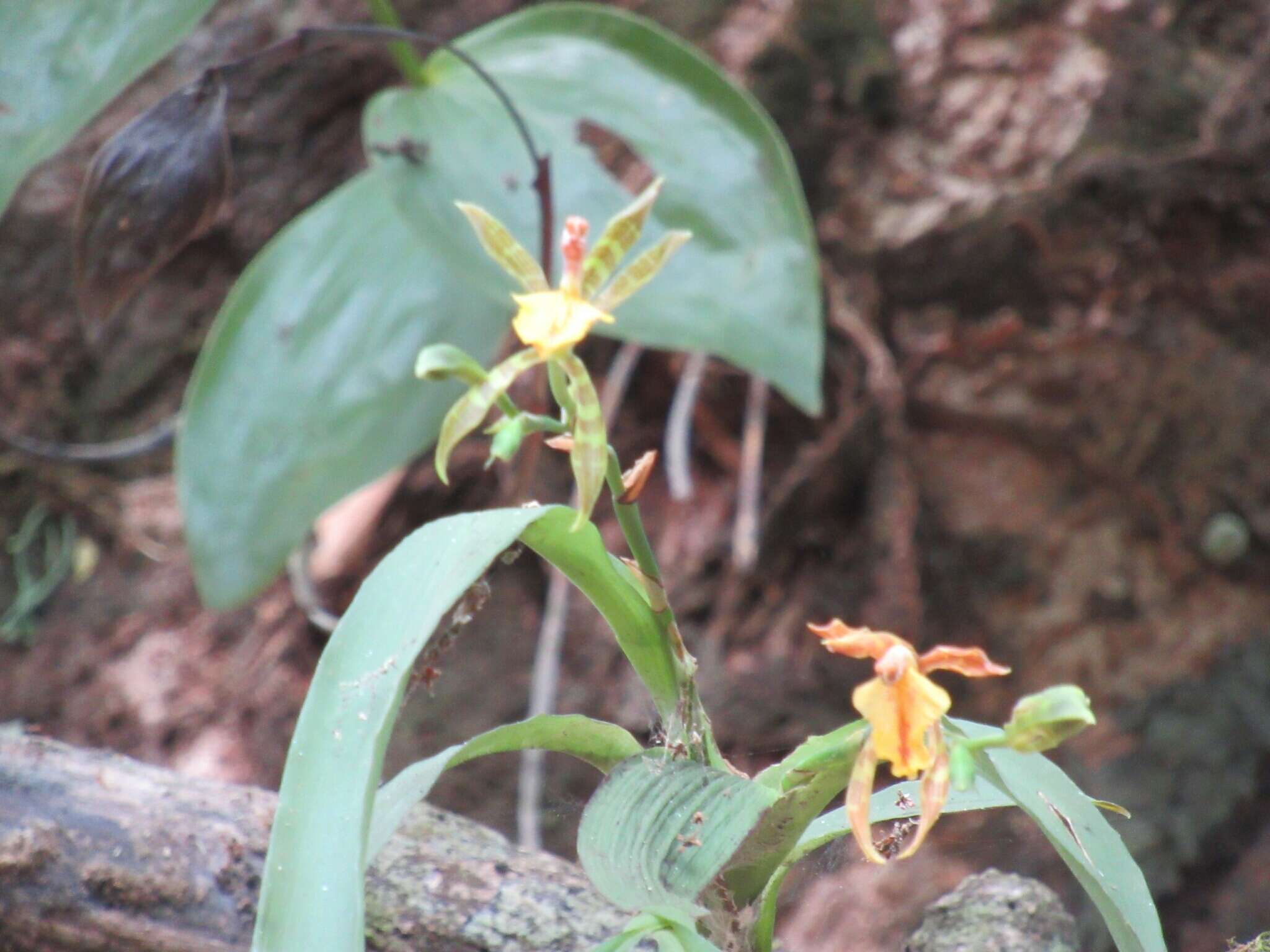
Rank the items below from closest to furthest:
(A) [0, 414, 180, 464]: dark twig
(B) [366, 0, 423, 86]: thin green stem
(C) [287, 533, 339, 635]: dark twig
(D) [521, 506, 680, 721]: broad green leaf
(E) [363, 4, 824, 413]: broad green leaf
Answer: (D) [521, 506, 680, 721]: broad green leaf, (E) [363, 4, 824, 413]: broad green leaf, (B) [366, 0, 423, 86]: thin green stem, (C) [287, 533, 339, 635]: dark twig, (A) [0, 414, 180, 464]: dark twig

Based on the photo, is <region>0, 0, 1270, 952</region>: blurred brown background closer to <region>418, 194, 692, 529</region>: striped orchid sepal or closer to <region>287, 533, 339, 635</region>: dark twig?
<region>287, 533, 339, 635</region>: dark twig

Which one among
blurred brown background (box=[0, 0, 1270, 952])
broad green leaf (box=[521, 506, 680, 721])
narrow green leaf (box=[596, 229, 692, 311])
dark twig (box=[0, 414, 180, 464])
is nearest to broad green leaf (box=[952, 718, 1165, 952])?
broad green leaf (box=[521, 506, 680, 721])

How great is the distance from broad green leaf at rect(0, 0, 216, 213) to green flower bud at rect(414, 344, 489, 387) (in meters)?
0.55

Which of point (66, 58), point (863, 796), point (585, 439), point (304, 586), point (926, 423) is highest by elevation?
point (66, 58)

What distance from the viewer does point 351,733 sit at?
373 mm

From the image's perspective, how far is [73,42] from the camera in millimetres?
836

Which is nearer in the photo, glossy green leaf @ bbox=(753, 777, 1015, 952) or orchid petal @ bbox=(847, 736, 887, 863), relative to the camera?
orchid petal @ bbox=(847, 736, 887, 863)

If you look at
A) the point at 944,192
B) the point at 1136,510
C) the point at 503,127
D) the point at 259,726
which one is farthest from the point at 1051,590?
the point at 259,726

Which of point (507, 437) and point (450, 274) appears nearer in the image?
point (507, 437)

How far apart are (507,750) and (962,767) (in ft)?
0.73

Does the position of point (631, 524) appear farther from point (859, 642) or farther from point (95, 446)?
point (95, 446)

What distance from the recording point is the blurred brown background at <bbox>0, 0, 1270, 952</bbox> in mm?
1221

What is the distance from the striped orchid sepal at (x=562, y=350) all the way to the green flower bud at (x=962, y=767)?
0.16 metres

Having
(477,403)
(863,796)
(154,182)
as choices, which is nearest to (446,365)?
(477,403)
